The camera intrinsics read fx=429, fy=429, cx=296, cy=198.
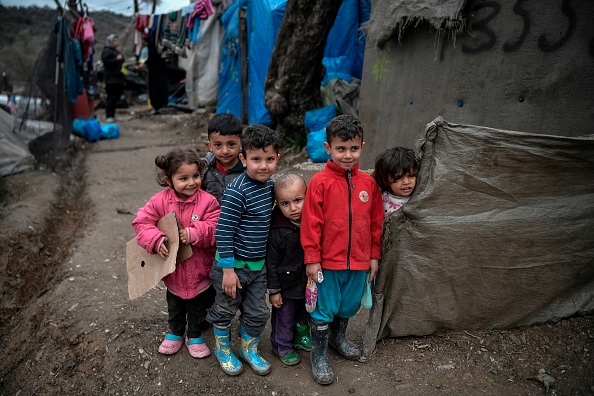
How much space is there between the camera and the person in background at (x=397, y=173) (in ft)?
7.70

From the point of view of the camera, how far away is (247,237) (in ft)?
7.36

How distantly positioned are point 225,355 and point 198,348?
23cm

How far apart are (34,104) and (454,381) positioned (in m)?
7.27

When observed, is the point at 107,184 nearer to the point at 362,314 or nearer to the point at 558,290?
the point at 362,314

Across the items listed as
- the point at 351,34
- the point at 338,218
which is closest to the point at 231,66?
the point at 351,34

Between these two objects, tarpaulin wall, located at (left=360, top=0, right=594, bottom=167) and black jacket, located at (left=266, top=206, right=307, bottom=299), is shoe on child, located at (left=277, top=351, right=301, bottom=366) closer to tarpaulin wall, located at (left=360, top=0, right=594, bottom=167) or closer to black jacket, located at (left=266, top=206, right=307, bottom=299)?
black jacket, located at (left=266, top=206, right=307, bottom=299)

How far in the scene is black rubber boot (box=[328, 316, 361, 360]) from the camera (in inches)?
102

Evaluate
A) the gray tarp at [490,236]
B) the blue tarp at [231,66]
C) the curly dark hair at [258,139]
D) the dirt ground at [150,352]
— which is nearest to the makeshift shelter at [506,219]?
the gray tarp at [490,236]

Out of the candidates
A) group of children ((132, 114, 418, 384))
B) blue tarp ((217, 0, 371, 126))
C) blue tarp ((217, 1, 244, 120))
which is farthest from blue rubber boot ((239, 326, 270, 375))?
blue tarp ((217, 1, 244, 120))

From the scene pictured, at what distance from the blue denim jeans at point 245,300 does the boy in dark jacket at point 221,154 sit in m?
0.50

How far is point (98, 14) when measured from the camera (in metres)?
34.1

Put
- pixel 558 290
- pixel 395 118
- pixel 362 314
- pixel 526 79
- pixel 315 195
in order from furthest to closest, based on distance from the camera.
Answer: pixel 395 118
pixel 526 79
pixel 362 314
pixel 558 290
pixel 315 195

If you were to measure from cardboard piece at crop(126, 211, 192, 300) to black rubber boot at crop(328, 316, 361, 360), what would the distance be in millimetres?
975

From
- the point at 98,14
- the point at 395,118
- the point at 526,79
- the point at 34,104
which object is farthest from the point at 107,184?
the point at 98,14
